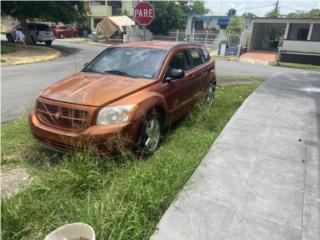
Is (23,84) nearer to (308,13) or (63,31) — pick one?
(63,31)

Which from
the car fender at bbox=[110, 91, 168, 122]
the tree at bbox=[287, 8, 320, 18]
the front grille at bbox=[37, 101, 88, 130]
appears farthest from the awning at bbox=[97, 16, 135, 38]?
the tree at bbox=[287, 8, 320, 18]

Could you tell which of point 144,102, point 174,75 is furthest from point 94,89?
point 174,75

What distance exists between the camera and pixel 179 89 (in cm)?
541

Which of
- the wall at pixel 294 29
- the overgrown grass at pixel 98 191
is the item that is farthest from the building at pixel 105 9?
the overgrown grass at pixel 98 191

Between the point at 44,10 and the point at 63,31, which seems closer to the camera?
the point at 44,10

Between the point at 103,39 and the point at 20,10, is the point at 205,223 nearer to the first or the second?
the point at 20,10

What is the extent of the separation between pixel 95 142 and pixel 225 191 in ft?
5.55

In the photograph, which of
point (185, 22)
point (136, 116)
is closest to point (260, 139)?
point (136, 116)

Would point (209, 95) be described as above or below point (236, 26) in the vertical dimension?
below

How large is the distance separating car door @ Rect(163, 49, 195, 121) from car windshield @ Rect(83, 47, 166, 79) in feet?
0.89

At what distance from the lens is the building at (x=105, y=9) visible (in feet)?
134

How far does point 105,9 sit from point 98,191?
41.0m

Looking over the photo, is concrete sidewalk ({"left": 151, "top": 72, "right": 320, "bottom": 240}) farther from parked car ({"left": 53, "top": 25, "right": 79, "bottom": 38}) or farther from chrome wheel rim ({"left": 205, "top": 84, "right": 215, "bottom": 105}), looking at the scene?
parked car ({"left": 53, "top": 25, "right": 79, "bottom": 38})

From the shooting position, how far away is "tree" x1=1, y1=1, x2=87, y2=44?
18.7 metres
